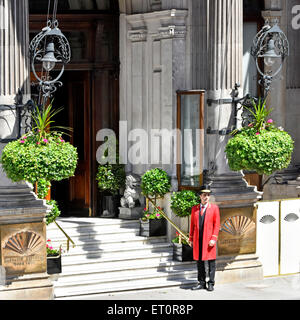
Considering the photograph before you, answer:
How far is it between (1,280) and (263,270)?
4846mm

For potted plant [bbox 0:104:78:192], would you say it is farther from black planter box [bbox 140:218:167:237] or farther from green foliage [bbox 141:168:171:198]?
black planter box [bbox 140:218:167:237]

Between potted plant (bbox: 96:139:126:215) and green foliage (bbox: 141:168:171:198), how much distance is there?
1.11m

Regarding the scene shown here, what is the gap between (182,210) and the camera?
56.4 ft

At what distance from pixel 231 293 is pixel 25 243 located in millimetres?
3554

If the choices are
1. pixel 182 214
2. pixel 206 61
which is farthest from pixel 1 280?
pixel 206 61

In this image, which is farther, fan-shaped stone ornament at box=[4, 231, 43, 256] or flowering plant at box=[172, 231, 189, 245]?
flowering plant at box=[172, 231, 189, 245]

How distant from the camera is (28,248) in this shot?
15.3 m

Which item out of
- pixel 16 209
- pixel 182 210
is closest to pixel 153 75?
pixel 182 210

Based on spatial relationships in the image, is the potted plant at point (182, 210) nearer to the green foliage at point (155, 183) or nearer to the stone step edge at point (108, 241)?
the green foliage at point (155, 183)

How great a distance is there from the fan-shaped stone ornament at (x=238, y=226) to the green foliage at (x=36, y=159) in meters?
3.31

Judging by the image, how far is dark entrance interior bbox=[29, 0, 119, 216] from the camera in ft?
63.3

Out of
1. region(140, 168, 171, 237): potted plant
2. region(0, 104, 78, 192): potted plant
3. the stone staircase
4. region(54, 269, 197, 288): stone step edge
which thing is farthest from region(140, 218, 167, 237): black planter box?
region(0, 104, 78, 192): potted plant

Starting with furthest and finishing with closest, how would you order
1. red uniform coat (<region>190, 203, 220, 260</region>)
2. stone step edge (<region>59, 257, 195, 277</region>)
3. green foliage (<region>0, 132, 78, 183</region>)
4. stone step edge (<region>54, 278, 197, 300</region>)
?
stone step edge (<region>59, 257, 195, 277</region>) → red uniform coat (<region>190, 203, 220, 260</region>) → stone step edge (<region>54, 278, 197, 300</region>) → green foliage (<region>0, 132, 78, 183</region>)
